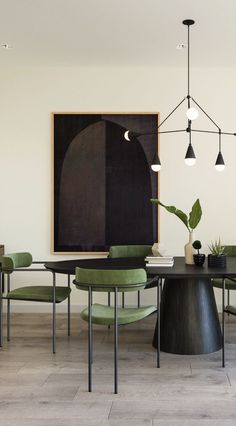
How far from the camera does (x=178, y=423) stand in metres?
2.62

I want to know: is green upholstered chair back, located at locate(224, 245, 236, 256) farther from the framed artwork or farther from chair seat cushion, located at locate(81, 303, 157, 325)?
chair seat cushion, located at locate(81, 303, 157, 325)

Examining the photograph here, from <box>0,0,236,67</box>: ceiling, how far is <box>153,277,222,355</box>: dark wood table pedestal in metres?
2.12

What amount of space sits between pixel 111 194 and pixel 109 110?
94 centimetres

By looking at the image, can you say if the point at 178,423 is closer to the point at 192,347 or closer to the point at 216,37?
the point at 192,347

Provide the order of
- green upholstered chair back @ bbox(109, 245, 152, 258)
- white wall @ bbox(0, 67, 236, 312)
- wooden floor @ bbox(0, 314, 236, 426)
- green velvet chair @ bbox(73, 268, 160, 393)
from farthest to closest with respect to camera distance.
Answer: white wall @ bbox(0, 67, 236, 312), green upholstered chair back @ bbox(109, 245, 152, 258), green velvet chair @ bbox(73, 268, 160, 393), wooden floor @ bbox(0, 314, 236, 426)

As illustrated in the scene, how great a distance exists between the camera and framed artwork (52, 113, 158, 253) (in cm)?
548

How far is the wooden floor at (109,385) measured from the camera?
269 cm

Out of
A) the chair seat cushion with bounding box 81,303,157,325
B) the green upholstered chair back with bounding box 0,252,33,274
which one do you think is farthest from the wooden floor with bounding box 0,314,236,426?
the green upholstered chair back with bounding box 0,252,33,274

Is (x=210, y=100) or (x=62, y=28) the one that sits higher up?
(x=62, y=28)

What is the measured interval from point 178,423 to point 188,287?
1.38m

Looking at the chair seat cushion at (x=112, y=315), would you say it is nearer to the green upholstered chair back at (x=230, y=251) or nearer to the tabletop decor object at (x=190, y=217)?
the tabletop decor object at (x=190, y=217)

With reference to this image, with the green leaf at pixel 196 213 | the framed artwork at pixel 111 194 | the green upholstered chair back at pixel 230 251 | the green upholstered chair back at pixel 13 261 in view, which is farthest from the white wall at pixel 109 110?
the green leaf at pixel 196 213

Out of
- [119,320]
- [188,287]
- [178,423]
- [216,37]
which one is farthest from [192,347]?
[216,37]

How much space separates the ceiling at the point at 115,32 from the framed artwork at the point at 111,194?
0.65 meters
